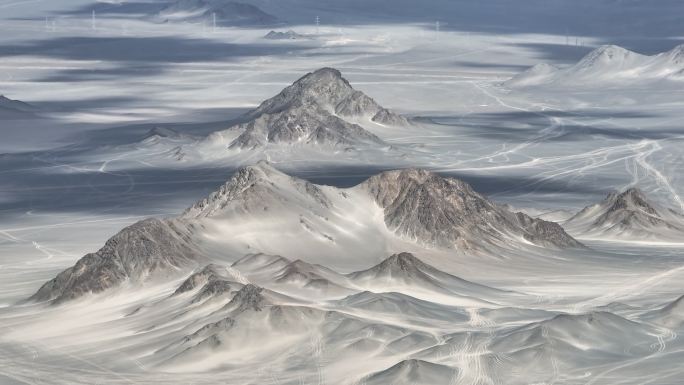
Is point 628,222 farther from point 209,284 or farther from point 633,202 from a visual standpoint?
point 209,284

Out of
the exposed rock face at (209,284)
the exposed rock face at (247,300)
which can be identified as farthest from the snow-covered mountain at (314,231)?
the exposed rock face at (247,300)

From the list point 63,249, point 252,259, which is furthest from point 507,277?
point 63,249

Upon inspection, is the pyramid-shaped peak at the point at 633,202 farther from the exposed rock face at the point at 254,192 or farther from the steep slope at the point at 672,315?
the steep slope at the point at 672,315

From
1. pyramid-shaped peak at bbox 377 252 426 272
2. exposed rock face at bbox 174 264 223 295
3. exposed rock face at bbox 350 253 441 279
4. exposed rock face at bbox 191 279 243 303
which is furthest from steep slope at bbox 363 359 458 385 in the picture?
pyramid-shaped peak at bbox 377 252 426 272

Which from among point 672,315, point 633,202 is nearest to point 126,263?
point 672,315

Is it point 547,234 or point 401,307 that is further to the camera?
point 547,234

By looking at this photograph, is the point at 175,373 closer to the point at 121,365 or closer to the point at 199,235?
the point at 121,365

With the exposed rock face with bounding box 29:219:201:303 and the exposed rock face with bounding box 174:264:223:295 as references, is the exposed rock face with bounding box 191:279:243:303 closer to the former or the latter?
the exposed rock face with bounding box 174:264:223:295
